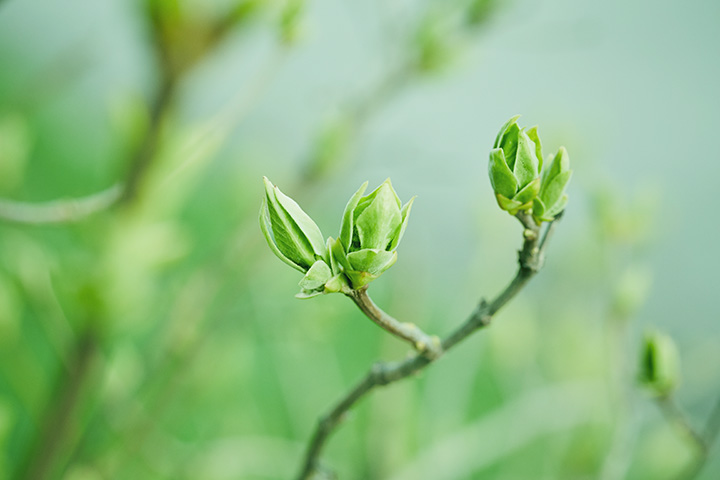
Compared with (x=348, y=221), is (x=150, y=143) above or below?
above

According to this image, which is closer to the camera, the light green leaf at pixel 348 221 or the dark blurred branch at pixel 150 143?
the light green leaf at pixel 348 221

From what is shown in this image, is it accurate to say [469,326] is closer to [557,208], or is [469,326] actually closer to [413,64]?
[557,208]

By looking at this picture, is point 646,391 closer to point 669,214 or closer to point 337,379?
point 669,214

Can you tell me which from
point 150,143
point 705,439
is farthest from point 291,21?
point 705,439

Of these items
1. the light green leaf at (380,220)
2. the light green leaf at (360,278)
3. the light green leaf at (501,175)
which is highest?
the light green leaf at (501,175)

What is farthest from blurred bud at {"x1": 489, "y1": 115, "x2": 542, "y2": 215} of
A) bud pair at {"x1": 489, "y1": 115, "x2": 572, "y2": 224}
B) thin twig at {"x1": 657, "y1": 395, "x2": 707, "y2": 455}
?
thin twig at {"x1": 657, "y1": 395, "x2": 707, "y2": 455}

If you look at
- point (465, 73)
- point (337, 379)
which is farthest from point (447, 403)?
point (465, 73)

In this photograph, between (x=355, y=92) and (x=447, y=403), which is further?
(x=447, y=403)

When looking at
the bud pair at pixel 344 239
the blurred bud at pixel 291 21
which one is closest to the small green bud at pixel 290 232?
the bud pair at pixel 344 239

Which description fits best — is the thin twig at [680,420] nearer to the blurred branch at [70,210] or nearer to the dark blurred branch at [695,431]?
the dark blurred branch at [695,431]
